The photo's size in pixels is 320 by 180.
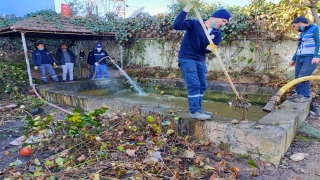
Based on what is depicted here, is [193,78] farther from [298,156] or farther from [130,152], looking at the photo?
[298,156]

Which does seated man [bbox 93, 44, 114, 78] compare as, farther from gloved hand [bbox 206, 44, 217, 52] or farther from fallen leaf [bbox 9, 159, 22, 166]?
gloved hand [bbox 206, 44, 217, 52]

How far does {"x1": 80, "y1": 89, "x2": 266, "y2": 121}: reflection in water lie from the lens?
4.56 m

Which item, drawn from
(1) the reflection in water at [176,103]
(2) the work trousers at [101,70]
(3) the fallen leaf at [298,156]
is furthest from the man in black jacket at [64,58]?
(3) the fallen leaf at [298,156]

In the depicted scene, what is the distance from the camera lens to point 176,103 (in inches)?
230

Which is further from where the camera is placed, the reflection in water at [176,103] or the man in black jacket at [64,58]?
the man in black jacket at [64,58]

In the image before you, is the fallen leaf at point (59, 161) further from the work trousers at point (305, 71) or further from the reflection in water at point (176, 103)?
the work trousers at point (305, 71)

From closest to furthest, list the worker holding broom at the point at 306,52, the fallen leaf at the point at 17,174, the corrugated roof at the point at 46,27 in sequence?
the fallen leaf at the point at 17,174 → the worker holding broom at the point at 306,52 → the corrugated roof at the point at 46,27

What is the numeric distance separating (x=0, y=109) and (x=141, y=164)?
15.0 feet

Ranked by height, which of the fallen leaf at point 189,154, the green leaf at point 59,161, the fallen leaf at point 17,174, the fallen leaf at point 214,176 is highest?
the green leaf at point 59,161

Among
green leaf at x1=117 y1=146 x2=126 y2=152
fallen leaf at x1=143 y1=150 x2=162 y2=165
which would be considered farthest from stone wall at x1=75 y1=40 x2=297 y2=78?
green leaf at x1=117 y1=146 x2=126 y2=152

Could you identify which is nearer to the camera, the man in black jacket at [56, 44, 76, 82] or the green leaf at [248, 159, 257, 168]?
the green leaf at [248, 159, 257, 168]

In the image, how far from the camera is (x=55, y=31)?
291 inches

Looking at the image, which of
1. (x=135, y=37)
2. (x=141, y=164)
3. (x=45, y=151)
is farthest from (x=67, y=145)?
(x=135, y=37)

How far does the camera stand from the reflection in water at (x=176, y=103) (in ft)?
14.9
